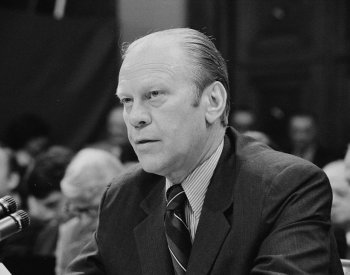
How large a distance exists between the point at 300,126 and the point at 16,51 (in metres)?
2.23

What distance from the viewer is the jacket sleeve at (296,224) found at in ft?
4.54

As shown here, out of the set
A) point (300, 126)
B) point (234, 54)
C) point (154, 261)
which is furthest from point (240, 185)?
point (234, 54)

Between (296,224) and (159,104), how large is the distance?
0.40 metres

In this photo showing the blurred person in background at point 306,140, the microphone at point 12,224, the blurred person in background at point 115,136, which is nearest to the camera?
the microphone at point 12,224

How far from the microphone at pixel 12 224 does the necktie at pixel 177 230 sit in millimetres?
364

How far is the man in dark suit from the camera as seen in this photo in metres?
1.45

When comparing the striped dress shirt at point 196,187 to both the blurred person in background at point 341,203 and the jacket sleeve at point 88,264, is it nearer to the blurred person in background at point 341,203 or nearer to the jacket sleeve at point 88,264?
the jacket sleeve at point 88,264

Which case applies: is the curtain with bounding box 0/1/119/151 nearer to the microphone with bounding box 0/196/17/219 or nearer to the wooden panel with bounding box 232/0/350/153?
the wooden panel with bounding box 232/0/350/153

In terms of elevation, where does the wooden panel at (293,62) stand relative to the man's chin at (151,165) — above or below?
below

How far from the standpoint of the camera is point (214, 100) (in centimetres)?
159

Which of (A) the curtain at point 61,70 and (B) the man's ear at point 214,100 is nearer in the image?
(B) the man's ear at point 214,100

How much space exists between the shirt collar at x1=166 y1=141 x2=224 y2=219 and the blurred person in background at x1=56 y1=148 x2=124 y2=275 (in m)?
1.41

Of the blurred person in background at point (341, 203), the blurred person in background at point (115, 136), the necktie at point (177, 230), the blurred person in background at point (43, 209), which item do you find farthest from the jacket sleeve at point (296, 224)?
the blurred person in background at point (115, 136)

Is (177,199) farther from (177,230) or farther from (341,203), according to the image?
(341,203)
